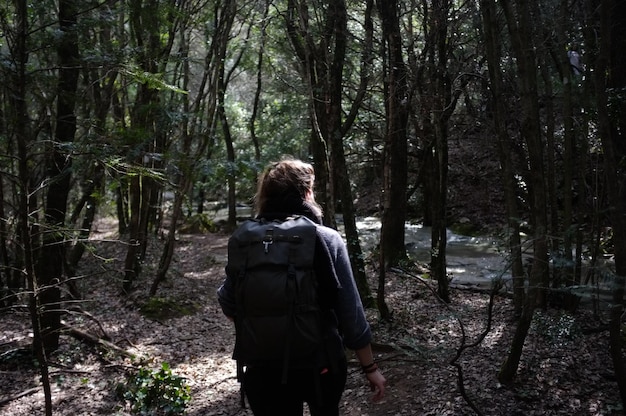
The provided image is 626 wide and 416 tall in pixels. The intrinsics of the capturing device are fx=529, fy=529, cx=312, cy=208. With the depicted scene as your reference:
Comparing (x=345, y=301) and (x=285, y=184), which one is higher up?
(x=285, y=184)

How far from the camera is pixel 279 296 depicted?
244 centimetres

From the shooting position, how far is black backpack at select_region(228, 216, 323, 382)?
2.45 meters

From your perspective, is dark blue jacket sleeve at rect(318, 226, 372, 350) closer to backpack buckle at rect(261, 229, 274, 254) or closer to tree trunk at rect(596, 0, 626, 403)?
backpack buckle at rect(261, 229, 274, 254)

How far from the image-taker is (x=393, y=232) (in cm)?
1153

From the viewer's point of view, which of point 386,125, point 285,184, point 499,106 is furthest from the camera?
point 386,125

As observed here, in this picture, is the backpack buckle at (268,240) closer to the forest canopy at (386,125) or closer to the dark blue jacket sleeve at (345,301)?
the dark blue jacket sleeve at (345,301)

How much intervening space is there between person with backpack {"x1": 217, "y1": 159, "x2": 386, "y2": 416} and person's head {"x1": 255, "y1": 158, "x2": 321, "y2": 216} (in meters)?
0.05

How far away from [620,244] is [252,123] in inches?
739

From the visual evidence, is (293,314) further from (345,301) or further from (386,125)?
(386,125)

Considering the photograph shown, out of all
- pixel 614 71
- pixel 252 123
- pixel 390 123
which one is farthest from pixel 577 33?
pixel 252 123

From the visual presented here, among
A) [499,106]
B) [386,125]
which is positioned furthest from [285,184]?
[386,125]

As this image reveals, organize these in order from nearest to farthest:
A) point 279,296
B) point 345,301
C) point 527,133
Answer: point 279,296
point 345,301
point 527,133

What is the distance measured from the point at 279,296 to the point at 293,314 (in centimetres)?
11

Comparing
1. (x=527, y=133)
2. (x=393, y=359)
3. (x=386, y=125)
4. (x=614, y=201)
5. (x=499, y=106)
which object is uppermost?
(x=386, y=125)
